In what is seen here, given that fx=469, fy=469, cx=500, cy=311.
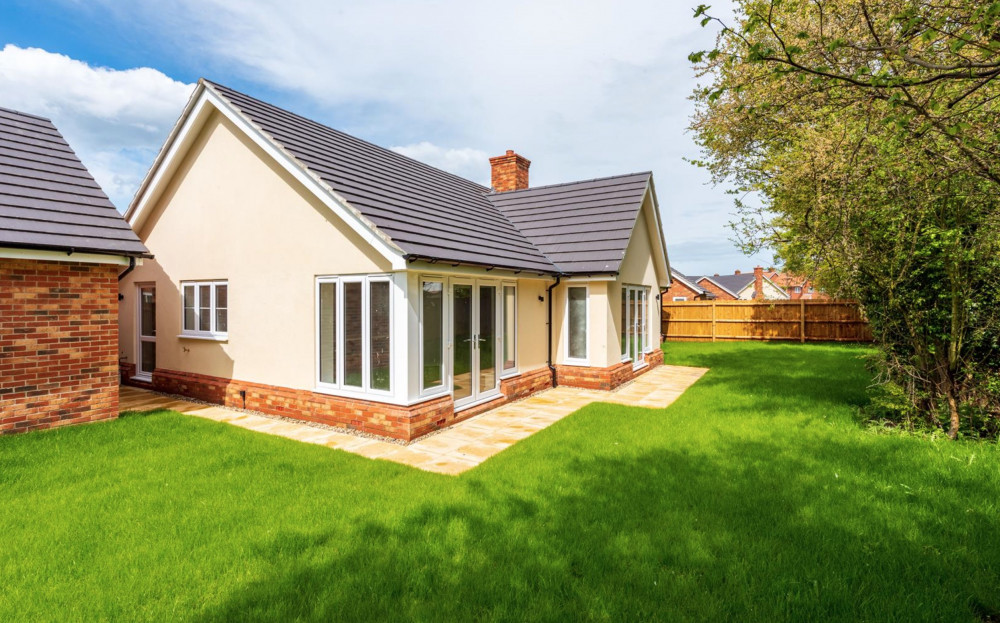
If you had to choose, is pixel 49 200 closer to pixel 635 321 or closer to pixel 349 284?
pixel 349 284

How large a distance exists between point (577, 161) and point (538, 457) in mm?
18908

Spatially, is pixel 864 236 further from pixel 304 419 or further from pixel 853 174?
pixel 304 419

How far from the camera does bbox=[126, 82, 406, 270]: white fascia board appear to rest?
7.51 metres

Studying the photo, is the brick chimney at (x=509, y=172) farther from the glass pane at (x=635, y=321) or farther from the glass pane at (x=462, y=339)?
the glass pane at (x=462, y=339)

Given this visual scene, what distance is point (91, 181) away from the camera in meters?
9.57

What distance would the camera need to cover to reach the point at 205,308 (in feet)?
34.3

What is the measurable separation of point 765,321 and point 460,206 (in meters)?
18.7

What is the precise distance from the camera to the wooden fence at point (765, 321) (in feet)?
73.2

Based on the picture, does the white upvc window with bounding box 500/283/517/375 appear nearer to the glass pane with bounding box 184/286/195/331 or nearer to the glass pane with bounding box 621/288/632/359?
the glass pane with bounding box 621/288/632/359

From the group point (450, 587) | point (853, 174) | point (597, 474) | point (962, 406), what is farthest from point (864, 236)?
point (450, 587)

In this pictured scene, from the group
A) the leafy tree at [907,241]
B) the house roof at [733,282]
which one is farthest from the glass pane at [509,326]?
the house roof at [733,282]

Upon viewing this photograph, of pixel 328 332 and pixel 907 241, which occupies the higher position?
pixel 907 241

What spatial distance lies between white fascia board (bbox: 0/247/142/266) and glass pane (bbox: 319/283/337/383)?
3.68m

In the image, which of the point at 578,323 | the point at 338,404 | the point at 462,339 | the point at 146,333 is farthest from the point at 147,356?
the point at 578,323
